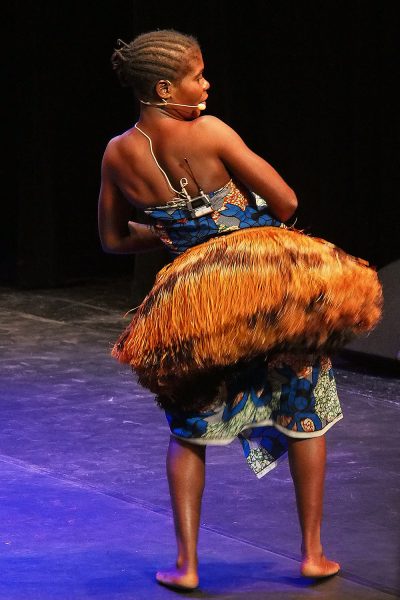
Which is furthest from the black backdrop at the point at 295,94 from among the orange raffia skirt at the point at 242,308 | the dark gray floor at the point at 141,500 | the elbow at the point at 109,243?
the orange raffia skirt at the point at 242,308

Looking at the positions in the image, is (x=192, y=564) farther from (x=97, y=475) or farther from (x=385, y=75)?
(x=385, y=75)

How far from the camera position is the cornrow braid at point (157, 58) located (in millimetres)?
3043

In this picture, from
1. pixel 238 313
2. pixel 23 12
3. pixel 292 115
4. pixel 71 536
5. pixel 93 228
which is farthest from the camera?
pixel 93 228

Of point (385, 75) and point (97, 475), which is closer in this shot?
point (97, 475)

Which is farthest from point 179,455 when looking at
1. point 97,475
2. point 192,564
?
point 97,475

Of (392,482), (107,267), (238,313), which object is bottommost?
(107,267)

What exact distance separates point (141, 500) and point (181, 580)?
760 mm

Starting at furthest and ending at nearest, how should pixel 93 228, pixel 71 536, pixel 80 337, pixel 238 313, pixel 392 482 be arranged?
pixel 93 228 < pixel 80 337 < pixel 392 482 < pixel 71 536 < pixel 238 313

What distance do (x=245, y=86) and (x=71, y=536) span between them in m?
4.02

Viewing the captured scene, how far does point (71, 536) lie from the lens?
356 centimetres

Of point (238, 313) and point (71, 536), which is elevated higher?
point (238, 313)

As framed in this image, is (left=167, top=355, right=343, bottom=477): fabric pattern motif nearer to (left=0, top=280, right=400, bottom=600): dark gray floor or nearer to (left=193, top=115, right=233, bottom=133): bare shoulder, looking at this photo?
(left=0, top=280, right=400, bottom=600): dark gray floor

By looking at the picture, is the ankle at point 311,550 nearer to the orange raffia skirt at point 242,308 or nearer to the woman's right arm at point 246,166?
the orange raffia skirt at point 242,308

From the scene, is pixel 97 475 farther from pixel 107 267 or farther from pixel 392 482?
pixel 107 267
